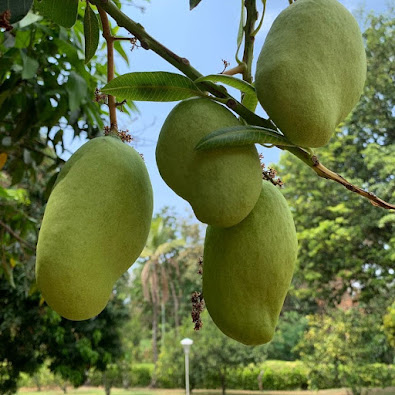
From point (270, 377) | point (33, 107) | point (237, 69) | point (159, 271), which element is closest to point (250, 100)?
Result: point (237, 69)

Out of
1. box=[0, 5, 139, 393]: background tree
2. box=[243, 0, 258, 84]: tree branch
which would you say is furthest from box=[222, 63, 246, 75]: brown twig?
box=[0, 5, 139, 393]: background tree

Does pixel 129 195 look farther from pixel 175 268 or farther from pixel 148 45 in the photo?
pixel 175 268

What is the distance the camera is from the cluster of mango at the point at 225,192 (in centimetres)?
32

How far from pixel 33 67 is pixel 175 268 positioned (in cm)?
1639

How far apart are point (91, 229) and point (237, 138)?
0.42 ft

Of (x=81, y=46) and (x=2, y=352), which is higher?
(x=81, y=46)

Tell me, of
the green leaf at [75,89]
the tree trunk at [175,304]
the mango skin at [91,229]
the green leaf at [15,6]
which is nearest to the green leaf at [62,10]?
the green leaf at [15,6]

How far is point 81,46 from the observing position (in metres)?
1.57

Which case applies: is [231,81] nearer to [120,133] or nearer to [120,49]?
[120,133]

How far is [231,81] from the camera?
0.38 metres

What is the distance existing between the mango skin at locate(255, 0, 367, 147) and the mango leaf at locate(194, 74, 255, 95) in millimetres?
43

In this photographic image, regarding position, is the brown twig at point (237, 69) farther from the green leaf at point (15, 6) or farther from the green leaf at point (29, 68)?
the green leaf at point (29, 68)

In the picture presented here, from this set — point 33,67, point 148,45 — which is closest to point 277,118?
point 148,45

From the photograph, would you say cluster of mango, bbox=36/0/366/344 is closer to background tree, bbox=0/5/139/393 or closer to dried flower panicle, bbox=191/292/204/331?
→ dried flower panicle, bbox=191/292/204/331
